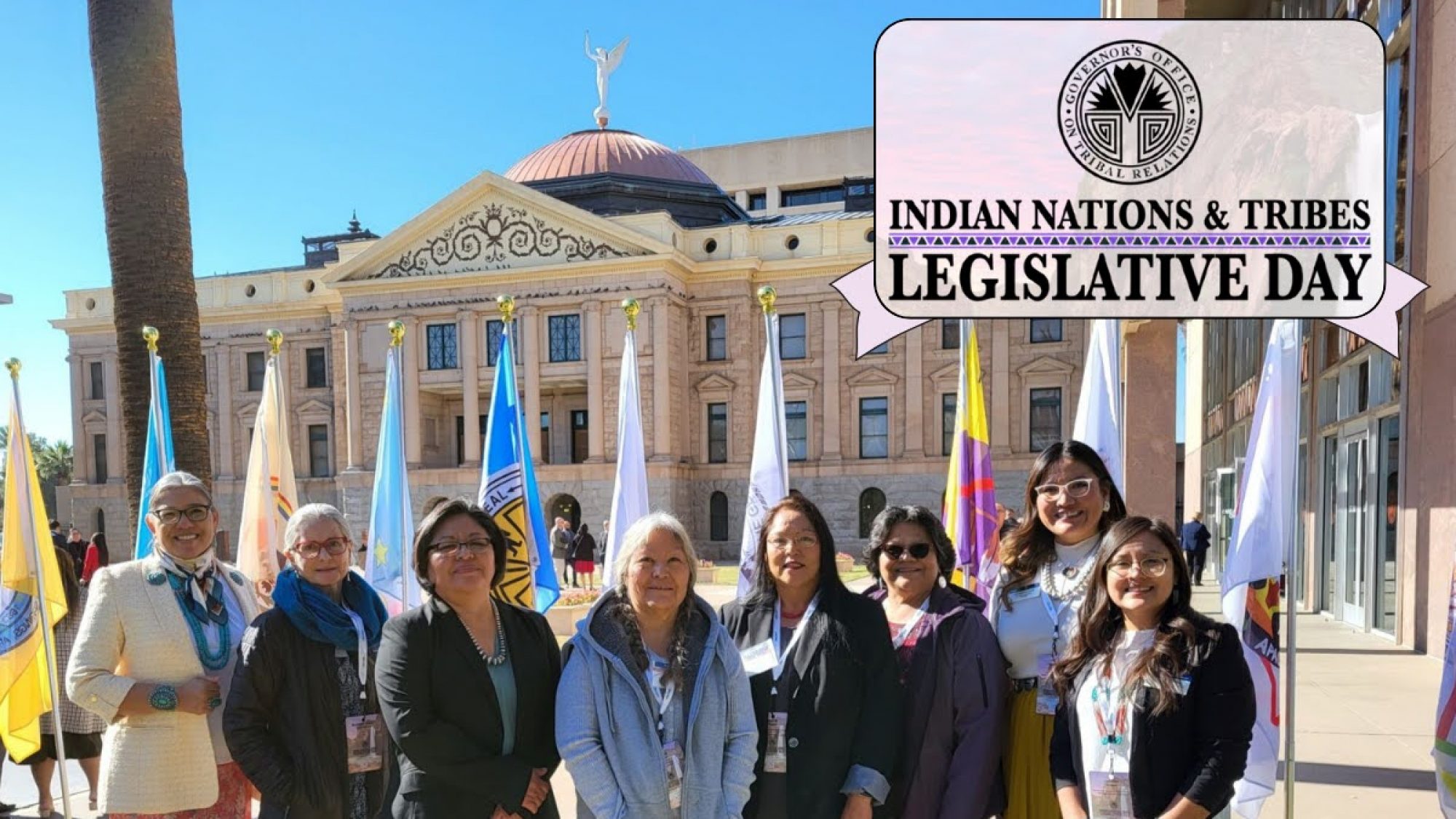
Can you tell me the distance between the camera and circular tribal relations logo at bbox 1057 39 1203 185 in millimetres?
4148

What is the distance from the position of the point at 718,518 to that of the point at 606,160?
1695 centimetres

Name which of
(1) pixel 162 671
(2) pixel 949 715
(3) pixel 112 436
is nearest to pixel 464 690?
(1) pixel 162 671

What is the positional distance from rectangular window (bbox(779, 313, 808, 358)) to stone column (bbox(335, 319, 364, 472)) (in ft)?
56.3

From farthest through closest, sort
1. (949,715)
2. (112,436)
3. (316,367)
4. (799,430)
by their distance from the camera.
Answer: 1. (112,436)
2. (316,367)
3. (799,430)
4. (949,715)

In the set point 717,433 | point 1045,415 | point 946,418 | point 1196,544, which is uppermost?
point 1045,415

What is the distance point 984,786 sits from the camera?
130 inches

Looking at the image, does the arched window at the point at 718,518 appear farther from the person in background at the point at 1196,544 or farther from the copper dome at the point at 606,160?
the person in background at the point at 1196,544

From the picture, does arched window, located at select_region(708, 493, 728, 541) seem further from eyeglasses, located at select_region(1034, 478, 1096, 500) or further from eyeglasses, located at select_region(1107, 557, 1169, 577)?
eyeglasses, located at select_region(1107, 557, 1169, 577)

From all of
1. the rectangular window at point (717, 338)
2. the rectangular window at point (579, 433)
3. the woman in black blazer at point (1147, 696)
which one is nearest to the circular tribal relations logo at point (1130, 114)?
the woman in black blazer at point (1147, 696)

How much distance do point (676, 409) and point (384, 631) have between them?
33397 mm

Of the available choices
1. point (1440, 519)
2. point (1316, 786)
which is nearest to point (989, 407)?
point (1440, 519)

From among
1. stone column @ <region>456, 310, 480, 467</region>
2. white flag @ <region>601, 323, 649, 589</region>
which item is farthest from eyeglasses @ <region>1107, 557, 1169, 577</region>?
stone column @ <region>456, 310, 480, 467</region>

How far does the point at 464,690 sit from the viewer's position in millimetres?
3076

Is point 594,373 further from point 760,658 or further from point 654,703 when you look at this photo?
point 654,703
